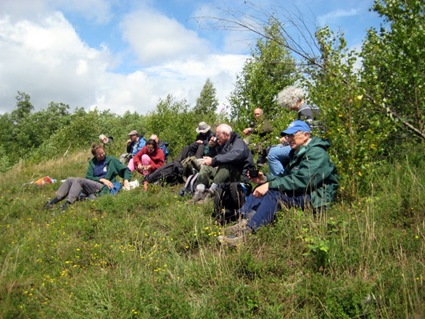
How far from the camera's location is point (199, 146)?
27.3ft

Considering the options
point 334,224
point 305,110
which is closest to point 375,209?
point 334,224

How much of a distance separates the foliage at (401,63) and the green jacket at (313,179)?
1.27 metres

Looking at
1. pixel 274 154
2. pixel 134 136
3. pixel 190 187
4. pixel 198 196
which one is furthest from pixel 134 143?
pixel 274 154

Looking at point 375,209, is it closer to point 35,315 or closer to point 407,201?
point 407,201

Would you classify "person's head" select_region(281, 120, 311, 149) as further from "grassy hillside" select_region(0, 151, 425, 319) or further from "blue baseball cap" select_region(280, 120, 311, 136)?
"grassy hillside" select_region(0, 151, 425, 319)

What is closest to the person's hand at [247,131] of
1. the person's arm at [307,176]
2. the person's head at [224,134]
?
the person's head at [224,134]

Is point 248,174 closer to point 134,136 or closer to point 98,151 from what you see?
point 98,151

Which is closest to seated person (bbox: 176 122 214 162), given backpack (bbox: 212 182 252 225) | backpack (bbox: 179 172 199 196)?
backpack (bbox: 179 172 199 196)

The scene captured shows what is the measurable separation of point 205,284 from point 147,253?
37.1 inches

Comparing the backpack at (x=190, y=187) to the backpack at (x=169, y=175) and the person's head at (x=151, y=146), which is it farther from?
the person's head at (x=151, y=146)

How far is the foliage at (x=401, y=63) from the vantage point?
204 inches

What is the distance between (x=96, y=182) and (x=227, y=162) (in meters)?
2.84

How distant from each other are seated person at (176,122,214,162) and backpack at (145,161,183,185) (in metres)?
0.64

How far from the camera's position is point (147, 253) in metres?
3.98
